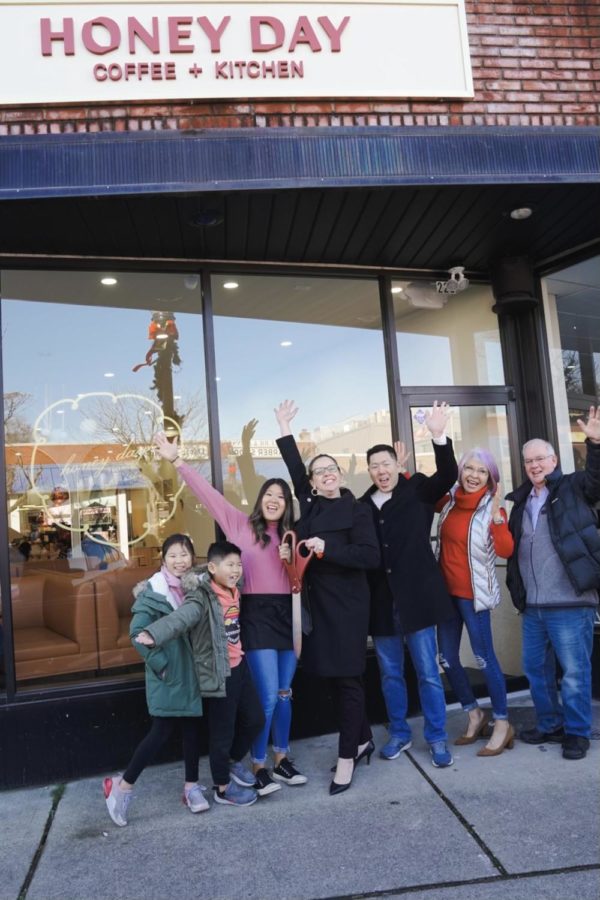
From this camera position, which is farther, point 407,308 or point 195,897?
point 407,308

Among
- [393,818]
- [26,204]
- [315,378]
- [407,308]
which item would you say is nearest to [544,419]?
[407,308]

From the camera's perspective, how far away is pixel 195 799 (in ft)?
12.3

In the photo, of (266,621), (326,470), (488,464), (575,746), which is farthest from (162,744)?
(488,464)

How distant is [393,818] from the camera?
11.6 ft

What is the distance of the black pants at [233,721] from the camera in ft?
12.3

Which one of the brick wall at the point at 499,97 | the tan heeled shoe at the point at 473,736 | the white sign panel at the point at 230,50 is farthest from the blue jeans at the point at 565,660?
the white sign panel at the point at 230,50

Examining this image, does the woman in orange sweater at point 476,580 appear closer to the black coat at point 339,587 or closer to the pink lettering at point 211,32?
the black coat at point 339,587

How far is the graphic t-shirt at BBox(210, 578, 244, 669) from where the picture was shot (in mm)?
3818

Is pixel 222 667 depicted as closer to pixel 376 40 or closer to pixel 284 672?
pixel 284 672

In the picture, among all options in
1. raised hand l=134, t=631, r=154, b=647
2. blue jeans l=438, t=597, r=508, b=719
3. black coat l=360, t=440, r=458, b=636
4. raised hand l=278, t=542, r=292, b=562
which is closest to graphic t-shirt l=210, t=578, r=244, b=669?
raised hand l=278, t=542, r=292, b=562

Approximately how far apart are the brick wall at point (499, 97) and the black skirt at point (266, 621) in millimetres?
2824

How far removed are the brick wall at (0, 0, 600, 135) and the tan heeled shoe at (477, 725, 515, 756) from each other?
380 cm

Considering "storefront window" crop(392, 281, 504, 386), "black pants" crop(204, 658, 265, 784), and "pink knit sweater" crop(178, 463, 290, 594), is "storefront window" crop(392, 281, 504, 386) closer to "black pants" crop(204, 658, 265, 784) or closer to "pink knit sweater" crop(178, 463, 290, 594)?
"pink knit sweater" crop(178, 463, 290, 594)

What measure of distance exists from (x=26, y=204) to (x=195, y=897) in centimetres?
354
